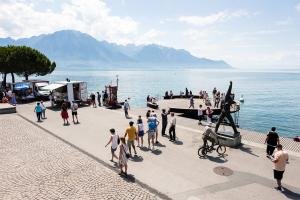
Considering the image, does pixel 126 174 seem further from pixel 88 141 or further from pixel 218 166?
pixel 88 141

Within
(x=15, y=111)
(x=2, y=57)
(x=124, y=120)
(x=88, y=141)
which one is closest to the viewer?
(x=88, y=141)

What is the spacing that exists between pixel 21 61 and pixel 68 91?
82.5ft

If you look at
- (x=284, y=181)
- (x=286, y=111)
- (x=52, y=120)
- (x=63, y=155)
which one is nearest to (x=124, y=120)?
(x=52, y=120)

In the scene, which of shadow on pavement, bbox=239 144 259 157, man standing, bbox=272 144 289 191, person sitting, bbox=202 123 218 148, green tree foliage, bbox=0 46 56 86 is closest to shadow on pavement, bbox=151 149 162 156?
person sitting, bbox=202 123 218 148


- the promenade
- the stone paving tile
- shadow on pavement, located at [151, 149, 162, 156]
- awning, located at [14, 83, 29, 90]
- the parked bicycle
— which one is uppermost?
awning, located at [14, 83, 29, 90]

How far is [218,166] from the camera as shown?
45.0ft

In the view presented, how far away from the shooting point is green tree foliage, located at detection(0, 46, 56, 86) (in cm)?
5138

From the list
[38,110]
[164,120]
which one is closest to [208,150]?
[164,120]

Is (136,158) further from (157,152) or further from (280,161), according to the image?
(280,161)

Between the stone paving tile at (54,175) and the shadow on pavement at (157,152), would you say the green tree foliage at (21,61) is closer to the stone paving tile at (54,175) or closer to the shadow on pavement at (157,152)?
the stone paving tile at (54,175)

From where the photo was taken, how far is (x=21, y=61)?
52531mm

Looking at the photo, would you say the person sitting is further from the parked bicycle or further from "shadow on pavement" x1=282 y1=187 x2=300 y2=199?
"shadow on pavement" x1=282 y1=187 x2=300 y2=199

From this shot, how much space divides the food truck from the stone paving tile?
47.8 feet

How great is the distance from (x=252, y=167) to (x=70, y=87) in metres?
23.6
